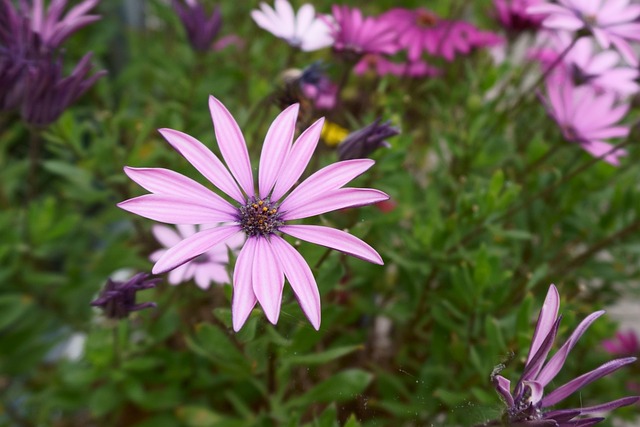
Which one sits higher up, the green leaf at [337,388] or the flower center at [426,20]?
the flower center at [426,20]

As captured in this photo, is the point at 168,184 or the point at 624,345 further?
the point at 624,345

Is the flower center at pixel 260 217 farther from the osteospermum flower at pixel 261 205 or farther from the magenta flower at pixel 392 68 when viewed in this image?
the magenta flower at pixel 392 68

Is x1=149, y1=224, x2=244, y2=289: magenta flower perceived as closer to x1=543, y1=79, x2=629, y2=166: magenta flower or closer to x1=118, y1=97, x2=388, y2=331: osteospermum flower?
x1=118, y1=97, x2=388, y2=331: osteospermum flower

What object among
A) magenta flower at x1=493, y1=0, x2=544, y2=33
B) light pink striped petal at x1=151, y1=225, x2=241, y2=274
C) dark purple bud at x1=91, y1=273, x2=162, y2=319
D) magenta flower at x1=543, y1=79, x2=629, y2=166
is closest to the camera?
light pink striped petal at x1=151, y1=225, x2=241, y2=274

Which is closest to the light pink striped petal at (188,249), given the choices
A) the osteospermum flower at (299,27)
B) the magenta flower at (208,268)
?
the magenta flower at (208,268)

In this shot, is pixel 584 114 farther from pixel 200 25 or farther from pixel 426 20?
pixel 200 25

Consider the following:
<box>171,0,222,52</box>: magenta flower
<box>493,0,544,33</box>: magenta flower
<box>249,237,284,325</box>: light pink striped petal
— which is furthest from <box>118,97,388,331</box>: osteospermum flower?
<box>493,0,544,33</box>: magenta flower

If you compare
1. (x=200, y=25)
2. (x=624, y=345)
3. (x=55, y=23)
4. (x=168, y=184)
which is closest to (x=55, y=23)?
(x=55, y=23)
